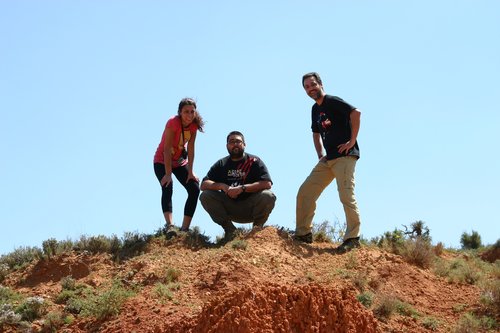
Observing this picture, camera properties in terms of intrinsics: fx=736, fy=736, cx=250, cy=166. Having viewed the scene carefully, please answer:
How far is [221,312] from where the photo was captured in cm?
714

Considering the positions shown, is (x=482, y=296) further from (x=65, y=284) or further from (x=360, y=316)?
(x=65, y=284)

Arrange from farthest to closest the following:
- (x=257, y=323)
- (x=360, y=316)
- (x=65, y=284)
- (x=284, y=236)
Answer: (x=284, y=236), (x=65, y=284), (x=360, y=316), (x=257, y=323)

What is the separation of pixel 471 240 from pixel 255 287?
28.2 ft

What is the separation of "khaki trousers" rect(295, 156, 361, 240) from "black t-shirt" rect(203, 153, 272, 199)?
1.95ft

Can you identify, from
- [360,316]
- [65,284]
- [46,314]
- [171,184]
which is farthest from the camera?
[171,184]

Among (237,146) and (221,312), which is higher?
(237,146)

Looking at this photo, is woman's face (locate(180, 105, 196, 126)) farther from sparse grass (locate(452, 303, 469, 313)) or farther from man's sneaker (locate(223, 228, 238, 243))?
sparse grass (locate(452, 303, 469, 313))

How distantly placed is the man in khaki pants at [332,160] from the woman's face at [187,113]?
1683 millimetres

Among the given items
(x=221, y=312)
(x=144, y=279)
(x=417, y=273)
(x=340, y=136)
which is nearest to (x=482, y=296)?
(x=417, y=273)

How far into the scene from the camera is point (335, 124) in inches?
403

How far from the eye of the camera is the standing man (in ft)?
34.3

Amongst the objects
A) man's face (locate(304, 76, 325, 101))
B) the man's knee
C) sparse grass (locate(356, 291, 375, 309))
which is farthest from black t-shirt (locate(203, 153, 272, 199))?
sparse grass (locate(356, 291, 375, 309))

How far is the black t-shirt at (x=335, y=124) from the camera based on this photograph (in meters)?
10.1

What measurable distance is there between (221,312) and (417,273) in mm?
3491
